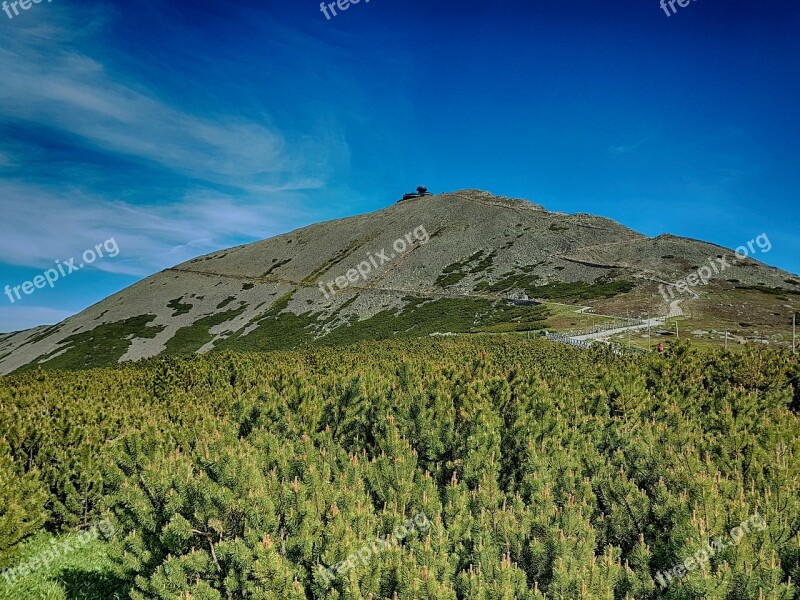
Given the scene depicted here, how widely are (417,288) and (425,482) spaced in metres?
95.9

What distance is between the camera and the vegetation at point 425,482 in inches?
187

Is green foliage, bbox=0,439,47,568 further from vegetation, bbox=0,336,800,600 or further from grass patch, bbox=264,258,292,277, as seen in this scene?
grass patch, bbox=264,258,292,277

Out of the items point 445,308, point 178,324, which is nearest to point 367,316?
point 445,308

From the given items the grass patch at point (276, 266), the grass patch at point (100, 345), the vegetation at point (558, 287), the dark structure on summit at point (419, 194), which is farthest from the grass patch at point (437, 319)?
the dark structure on summit at point (419, 194)

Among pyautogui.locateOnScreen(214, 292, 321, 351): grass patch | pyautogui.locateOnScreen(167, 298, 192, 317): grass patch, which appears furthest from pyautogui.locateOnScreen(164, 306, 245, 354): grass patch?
pyautogui.locateOnScreen(167, 298, 192, 317): grass patch

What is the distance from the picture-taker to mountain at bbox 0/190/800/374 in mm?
69438

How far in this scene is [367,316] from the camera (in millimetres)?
90125

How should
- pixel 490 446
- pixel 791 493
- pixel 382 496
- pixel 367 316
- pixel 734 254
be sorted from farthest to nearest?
1. pixel 734 254
2. pixel 367 316
3. pixel 490 446
4. pixel 382 496
5. pixel 791 493

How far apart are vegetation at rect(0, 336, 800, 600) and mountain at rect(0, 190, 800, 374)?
142 ft

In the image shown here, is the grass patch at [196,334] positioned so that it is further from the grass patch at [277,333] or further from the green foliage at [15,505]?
the green foliage at [15,505]

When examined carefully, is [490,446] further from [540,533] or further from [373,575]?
[373,575]

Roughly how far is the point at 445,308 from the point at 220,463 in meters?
77.6

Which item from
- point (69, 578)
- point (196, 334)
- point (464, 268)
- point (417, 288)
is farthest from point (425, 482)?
point (464, 268)

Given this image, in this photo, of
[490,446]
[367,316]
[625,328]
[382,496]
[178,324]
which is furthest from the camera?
[178,324]
